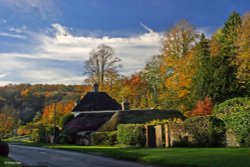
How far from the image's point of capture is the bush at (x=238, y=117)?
33.5 meters

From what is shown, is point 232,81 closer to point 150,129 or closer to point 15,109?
point 150,129

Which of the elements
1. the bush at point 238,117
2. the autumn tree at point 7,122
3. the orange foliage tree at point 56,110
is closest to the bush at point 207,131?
the bush at point 238,117

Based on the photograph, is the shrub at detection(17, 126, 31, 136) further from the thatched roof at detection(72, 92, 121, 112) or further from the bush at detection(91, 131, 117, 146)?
the bush at detection(91, 131, 117, 146)

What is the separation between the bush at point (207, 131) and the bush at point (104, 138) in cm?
1443

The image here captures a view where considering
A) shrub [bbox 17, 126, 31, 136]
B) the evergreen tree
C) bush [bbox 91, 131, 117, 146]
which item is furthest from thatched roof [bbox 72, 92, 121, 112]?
shrub [bbox 17, 126, 31, 136]

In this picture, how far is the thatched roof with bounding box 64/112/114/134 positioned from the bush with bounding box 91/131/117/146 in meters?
10.1

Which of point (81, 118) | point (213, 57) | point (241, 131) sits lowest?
point (241, 131)

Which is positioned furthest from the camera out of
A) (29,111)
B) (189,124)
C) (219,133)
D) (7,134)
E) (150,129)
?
(29,111)

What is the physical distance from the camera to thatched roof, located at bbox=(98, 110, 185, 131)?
5800 centimetres

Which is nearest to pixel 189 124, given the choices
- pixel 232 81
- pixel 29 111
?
pixel 232 81

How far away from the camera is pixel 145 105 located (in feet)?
281

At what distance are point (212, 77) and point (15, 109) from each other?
248 ft

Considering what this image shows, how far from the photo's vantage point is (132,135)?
45719mm

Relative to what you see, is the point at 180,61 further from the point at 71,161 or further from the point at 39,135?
the point at 71,161
